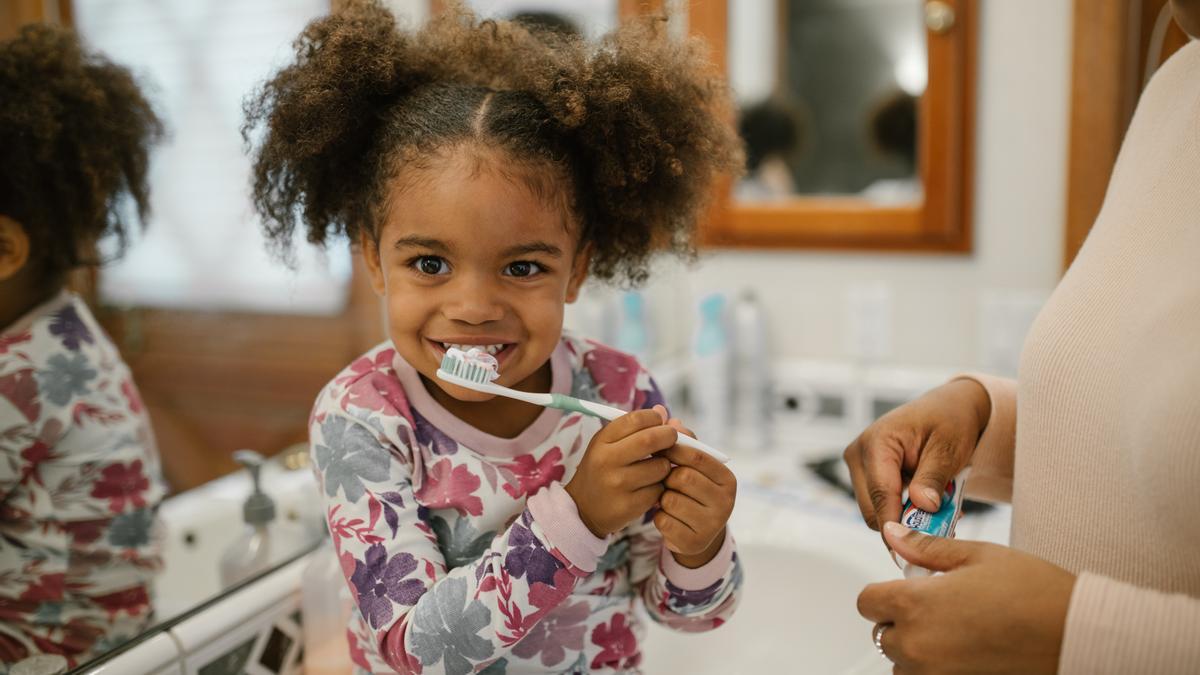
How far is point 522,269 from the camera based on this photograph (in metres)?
0.70

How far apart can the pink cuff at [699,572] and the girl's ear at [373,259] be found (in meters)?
0.34

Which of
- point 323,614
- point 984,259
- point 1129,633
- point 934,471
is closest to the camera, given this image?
point 1129,633

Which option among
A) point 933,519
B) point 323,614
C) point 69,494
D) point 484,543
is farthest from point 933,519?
point 69,494

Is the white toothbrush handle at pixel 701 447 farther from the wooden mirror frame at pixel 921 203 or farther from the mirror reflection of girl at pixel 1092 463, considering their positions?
the wooden mirror frame at pixel 921 203

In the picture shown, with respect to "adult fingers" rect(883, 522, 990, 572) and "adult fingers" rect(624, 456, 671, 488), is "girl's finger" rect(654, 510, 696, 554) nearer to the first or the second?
"adult fingers" rect(624, 456, 671, 488)

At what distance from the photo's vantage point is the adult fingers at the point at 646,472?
0.63 meters

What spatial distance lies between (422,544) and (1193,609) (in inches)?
19.5

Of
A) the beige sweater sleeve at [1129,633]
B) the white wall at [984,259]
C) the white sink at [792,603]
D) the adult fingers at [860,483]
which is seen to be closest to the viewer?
the beige sweater sleeve at [1129,633]

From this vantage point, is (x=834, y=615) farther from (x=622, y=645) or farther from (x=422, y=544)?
(x=422, y=544)

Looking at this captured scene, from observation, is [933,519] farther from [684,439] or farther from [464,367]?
[464,367]

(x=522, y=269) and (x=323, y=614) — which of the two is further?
(x=323, y=614)

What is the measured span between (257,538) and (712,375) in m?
0.94

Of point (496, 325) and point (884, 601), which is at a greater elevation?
point (496, 325)

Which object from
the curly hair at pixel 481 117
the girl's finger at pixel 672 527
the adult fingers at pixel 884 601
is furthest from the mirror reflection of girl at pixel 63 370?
the adult fingers at pixel 884 601
